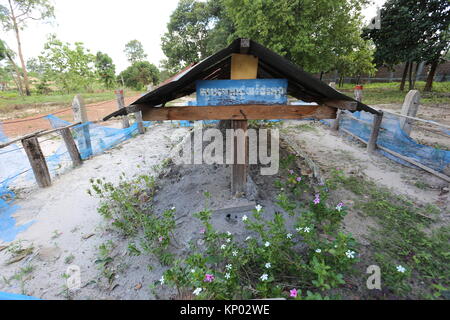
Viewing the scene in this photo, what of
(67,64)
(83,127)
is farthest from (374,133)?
(67,64)

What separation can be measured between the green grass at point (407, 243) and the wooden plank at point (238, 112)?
191cm

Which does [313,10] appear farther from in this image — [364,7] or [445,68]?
[445,68]

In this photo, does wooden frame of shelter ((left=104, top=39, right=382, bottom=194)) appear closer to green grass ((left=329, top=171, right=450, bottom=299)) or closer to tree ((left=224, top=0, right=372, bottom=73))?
green grass ((left=329, top=171, right=450, bottom=299))

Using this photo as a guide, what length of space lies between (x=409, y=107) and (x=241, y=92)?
5421mm

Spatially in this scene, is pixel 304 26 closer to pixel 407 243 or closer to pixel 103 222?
pixel 407 243

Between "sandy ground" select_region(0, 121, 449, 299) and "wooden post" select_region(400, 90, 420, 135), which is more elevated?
"wooden post" select_region(400, 90, 420, 135)

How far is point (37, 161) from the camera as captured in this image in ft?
15.7

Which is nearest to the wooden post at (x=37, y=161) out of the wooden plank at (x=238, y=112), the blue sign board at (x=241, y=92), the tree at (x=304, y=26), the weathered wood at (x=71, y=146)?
the weathered wood at (x=71, y=146)

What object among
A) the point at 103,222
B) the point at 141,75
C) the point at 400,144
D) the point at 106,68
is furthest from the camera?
the point at 106,68

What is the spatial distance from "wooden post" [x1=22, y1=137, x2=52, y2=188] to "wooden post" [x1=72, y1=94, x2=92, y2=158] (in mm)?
1697

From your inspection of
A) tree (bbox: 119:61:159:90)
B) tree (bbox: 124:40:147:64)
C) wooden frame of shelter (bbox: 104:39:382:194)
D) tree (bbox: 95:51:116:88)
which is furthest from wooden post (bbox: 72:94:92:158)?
tree (bbox: 124:40:147:64)

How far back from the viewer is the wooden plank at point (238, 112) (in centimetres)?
267

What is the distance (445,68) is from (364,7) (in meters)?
19.9

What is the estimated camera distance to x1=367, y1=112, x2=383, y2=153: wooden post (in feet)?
19.8
